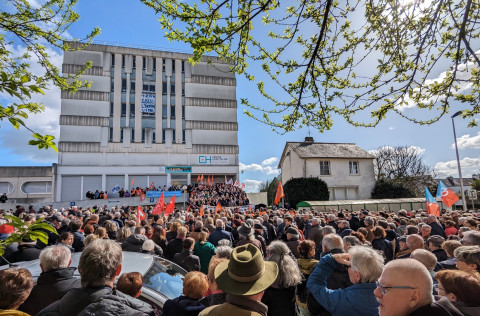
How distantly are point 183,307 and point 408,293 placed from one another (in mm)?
1974

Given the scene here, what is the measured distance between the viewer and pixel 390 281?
76.4 inches

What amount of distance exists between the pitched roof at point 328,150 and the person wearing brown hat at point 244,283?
3170 cm

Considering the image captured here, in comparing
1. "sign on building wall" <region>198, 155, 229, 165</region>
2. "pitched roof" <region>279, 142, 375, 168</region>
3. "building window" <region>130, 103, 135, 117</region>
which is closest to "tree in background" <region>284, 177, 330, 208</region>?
"pitched roof" <region>279, 142, 375, 168</region>

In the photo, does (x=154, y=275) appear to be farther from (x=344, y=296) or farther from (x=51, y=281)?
(x=344, y=296)

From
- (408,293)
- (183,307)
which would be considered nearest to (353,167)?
(183,307)

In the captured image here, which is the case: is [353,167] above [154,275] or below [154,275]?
above

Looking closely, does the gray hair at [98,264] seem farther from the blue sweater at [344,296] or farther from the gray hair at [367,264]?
the gray hair at [367,264]

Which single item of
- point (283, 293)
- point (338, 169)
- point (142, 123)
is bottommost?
point (283, 293)

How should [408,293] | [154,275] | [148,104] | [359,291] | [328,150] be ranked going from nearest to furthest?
1. [408,293]
2. [359,291]
3. [154,275]
4. [328,150]
5. [148,104]

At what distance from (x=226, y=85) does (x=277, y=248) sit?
47.4 meters

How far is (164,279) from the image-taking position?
368cm

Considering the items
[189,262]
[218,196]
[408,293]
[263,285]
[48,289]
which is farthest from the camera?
[218,196]

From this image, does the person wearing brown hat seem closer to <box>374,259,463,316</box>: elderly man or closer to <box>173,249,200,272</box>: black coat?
<box>374,259,463,316</box>: elderly man

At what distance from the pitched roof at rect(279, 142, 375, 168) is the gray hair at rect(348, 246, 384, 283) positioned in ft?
102
